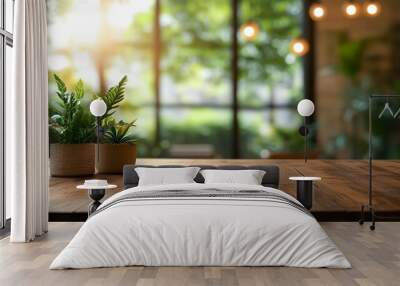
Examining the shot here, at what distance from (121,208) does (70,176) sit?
14.4ft

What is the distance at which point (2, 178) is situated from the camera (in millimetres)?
5852

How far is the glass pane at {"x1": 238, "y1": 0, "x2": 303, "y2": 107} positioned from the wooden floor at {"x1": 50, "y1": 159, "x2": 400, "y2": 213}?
7.44 feet

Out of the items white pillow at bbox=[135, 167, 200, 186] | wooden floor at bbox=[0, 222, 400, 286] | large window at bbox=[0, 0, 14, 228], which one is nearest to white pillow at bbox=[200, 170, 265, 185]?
white pillow at bbox=[135, 167, 200, 186]

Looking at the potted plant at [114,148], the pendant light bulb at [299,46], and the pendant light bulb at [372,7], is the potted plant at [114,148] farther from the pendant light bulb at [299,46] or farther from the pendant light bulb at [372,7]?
the pendant light bulb at [372,7]

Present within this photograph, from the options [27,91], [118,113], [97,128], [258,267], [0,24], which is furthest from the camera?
[118,113]

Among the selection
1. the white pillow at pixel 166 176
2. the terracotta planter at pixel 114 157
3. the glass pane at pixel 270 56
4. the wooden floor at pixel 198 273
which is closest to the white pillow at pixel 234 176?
the white pillow at pixel 166 176

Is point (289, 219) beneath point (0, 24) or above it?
beneath

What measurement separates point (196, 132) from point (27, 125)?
7198 mm

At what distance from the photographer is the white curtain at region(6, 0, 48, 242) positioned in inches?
202

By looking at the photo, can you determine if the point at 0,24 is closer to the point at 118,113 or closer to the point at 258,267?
the point at 258,267

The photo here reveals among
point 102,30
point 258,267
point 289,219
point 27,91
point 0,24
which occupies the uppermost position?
point 102,30

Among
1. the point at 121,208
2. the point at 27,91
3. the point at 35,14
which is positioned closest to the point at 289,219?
the point at 121,208

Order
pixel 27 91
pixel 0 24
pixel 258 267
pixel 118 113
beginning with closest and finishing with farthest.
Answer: pixel 258 267
pixel 27 91
pixel 0 24
pixel 118 113

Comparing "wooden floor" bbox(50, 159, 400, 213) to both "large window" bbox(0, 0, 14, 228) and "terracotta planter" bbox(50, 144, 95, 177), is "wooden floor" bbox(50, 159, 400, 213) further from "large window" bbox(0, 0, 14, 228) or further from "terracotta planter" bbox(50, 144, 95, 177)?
"large window" bbox(0, 0, 14, 228)
